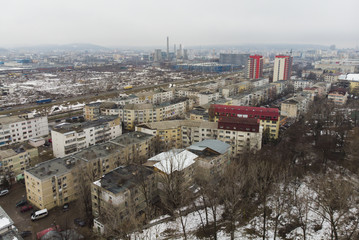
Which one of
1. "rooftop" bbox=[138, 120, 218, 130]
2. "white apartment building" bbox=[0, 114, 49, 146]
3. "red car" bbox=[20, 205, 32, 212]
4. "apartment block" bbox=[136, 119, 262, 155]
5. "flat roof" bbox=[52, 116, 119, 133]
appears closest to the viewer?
"red car" bbox=[20, 205, 32, 212]

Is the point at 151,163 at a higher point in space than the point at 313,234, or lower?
higher

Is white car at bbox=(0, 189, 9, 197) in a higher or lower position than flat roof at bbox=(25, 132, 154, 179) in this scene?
lower

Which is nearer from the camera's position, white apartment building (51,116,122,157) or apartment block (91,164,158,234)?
apartment block (91,164,158,234)

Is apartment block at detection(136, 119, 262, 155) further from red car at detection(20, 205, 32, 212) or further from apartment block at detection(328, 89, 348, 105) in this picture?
apartment block at detection(328, 89, 348, 105)

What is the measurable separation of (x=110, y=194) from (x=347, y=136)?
1628 centimetres

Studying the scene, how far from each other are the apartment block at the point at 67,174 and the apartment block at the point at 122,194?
1.20m

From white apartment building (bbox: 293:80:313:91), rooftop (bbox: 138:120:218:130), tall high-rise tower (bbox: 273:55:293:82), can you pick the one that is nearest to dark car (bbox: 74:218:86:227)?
rooftop (bbox: 138:120:218:130)

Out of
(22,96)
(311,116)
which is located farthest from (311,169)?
(22,96)

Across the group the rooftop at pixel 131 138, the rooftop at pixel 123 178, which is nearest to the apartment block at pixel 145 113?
the rooftop at pixel 131 138

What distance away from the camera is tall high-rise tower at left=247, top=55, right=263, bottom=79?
2045 inches

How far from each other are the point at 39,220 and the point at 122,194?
4.03 m

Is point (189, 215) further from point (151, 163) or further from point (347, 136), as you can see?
point (347, 136)

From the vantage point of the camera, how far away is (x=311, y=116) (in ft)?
77.2

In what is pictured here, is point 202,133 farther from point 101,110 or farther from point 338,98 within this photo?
point 338,98
